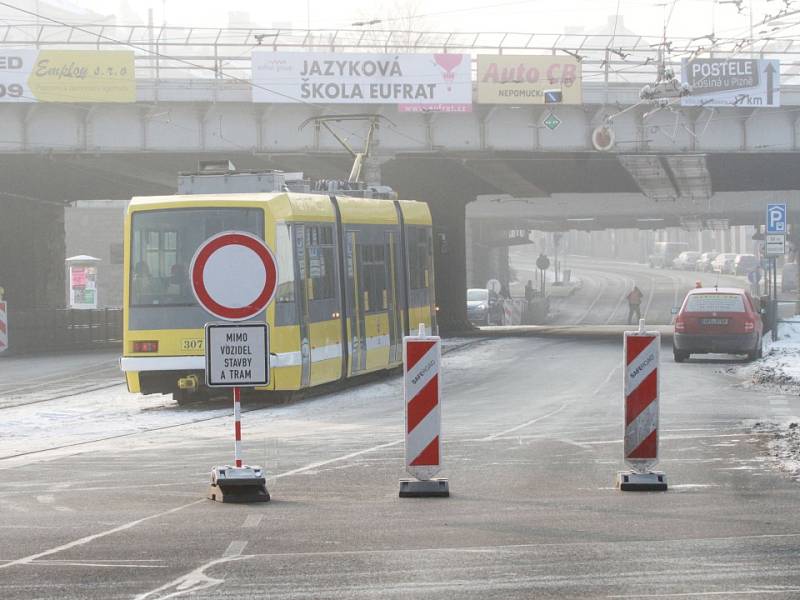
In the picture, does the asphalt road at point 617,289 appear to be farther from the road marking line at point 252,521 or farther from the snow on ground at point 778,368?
the road marking line at point 252,521

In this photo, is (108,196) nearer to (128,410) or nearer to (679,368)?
(679,368)

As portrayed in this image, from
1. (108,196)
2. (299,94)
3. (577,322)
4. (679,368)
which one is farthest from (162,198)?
(577,322)

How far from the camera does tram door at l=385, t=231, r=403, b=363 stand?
24.7 metres

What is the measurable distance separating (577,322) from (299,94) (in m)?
37.1

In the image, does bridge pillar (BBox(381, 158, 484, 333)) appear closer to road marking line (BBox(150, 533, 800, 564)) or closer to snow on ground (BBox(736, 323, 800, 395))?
snow on ground (BBox(736, 323, 800, 395))

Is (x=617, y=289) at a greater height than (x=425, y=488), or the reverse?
(x=617, y=289)

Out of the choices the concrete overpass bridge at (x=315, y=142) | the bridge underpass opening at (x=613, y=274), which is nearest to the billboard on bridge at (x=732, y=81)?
the concrete overpass bridge at (x=315, y=142)

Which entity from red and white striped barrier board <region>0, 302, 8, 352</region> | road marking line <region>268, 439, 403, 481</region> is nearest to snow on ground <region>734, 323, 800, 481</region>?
road marking line <region>268, 439, 403, 481</region>

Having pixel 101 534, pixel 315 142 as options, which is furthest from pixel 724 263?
pixel 101 534

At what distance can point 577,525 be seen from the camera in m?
9.55

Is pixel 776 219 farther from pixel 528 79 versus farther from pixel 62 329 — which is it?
pixel 62 329

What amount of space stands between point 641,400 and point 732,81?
32792mm

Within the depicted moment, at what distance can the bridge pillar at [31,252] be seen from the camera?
47.7 meters

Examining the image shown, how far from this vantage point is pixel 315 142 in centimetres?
4369
